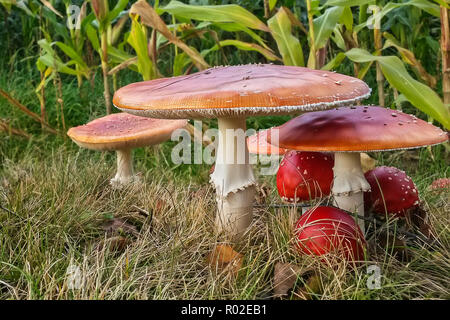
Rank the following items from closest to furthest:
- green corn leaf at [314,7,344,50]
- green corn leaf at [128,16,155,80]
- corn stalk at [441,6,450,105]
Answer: green corn leaf at [314,7,344,50]
corn stalk at [441,6,450,105]
green corn leaf at [128,16,155,80]

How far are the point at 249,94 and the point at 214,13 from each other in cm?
123

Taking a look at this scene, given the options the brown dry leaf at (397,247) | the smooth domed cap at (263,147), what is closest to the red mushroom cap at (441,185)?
the brown dry leaf at (397,247)

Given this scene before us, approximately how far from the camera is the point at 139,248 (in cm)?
183

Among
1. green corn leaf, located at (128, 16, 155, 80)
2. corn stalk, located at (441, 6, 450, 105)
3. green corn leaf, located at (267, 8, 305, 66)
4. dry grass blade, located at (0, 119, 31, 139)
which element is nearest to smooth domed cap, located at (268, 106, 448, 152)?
green corn leaf, located at (267, 8, 305, 66)

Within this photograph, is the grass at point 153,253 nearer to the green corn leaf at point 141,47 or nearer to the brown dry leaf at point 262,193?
the brown dry leaf at point 262,193

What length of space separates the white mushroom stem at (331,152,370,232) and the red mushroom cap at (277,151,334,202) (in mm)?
76

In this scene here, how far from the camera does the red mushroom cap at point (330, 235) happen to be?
5.55 feet

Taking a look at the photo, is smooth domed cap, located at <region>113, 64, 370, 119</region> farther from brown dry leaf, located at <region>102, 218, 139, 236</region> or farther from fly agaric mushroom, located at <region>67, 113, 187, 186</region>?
fly agaric mushroom, located at <region>67, 113, 187, 186</region>

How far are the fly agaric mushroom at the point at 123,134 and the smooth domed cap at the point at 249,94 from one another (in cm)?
84

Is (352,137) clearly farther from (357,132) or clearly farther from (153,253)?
(153,253)

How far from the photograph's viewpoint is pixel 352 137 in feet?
5.57

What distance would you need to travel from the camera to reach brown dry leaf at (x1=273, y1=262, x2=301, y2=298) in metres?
1.66
